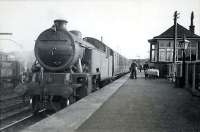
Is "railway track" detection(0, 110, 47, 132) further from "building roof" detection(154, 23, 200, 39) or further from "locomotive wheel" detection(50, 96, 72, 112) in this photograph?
"building roof" detection(154, 23, 200, 39)

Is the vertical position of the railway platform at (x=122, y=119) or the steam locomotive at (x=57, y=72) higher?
the steam locomotive at (x=57, y=72)

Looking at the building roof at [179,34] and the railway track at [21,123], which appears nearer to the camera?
the railway track at [21,123]

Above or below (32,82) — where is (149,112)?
below

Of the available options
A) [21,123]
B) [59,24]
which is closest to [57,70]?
[59,24]

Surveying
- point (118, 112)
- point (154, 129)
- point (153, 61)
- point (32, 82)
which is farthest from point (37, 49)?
point (153, 61)

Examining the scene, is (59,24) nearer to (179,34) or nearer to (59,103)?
(59,103)

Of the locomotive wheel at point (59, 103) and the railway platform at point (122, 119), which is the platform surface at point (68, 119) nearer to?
the railway platform at point (122, 119)

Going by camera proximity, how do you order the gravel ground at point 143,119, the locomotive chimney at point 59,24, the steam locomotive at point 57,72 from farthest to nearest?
the locomotive chimney at point 59,24 < the steam locomotive at point 57,72 < the gravel ground at point 143,119

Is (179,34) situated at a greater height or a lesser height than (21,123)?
greater

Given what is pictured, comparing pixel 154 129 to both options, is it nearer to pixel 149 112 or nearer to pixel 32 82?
pixel 149 112

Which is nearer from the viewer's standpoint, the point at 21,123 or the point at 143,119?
the point at 143,119

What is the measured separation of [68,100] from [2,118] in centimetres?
230

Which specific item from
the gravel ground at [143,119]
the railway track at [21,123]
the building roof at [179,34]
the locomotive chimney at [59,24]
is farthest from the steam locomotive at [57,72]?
the building roof at [179,34]

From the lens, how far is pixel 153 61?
3191 cm
